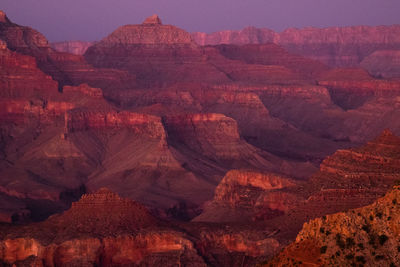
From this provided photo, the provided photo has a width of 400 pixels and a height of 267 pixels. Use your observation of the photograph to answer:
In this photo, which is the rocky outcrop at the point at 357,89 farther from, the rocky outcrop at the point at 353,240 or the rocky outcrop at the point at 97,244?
the rocky outcrop at the point at 353,240

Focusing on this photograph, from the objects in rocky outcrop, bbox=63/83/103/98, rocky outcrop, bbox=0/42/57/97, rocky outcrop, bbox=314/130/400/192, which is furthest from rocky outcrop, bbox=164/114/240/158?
rocky outcrop, bbox=314/130/400/192

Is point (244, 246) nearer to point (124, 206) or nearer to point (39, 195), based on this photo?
point (124, 206)

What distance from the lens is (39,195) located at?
297ft

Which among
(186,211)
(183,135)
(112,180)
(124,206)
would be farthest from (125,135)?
(124,206)

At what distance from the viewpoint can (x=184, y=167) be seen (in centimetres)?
9975

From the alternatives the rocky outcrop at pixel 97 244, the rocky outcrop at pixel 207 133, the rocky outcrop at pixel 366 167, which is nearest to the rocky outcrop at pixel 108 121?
the rocky outcrop at pixel 207 133

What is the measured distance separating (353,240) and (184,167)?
258 feet

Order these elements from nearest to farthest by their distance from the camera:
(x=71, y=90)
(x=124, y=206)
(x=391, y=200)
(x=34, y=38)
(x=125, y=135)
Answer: (x=391, y=200) → (x=124, y=206) → (x=125, y=135) → (x=71, y=90) → (x=34, y=38)

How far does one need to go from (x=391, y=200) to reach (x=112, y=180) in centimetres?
7602

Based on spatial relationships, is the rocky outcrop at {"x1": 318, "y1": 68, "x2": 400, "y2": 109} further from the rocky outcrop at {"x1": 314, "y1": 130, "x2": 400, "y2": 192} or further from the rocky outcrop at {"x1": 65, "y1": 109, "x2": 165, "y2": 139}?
the rocky outcrop at {"x1": 314, "y1": 130, "x2": 400, "y2": 192}

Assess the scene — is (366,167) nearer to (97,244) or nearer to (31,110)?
(97,244)

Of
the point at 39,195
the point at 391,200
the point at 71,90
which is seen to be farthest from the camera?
the point at 71,90

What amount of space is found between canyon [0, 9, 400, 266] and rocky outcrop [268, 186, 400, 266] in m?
0.04

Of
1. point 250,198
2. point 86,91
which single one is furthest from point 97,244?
point 86,91
